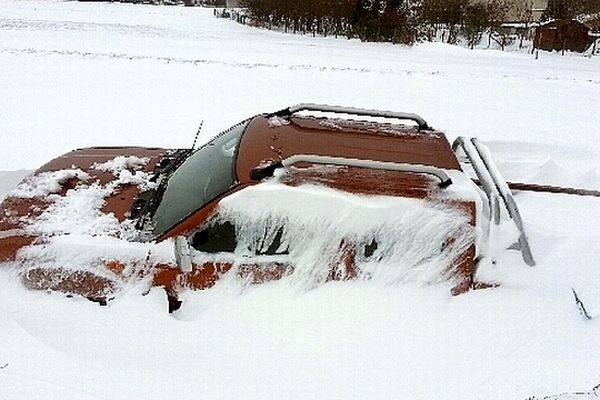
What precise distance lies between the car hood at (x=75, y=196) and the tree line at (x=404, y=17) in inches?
873

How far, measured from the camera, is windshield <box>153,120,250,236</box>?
3465 millimetres

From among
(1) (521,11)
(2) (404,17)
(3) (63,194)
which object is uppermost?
A: (1) (521,11)

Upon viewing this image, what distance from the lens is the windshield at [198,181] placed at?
3465 mm

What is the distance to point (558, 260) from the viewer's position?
3631 mm

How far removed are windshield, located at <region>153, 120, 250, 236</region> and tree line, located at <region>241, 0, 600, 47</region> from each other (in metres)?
22.3

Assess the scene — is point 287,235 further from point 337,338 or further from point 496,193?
point 496,193

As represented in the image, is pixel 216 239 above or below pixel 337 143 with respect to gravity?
below

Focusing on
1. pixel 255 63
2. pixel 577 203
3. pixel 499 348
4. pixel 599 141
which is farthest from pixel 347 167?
pixel 255 63

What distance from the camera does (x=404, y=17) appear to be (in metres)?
27.5

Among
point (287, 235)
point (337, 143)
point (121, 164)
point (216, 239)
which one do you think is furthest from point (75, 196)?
point (337, 143)

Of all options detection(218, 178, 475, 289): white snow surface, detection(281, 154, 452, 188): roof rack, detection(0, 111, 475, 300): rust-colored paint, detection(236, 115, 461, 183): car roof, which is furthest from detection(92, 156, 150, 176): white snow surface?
detection(281, 154, 452, 188): roof rack

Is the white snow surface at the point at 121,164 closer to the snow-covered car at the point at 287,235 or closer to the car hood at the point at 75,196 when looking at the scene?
the car hood at the point at 75,196

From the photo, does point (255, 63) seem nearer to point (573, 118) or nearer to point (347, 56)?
point (347, 56)

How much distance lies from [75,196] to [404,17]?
2579 cm
